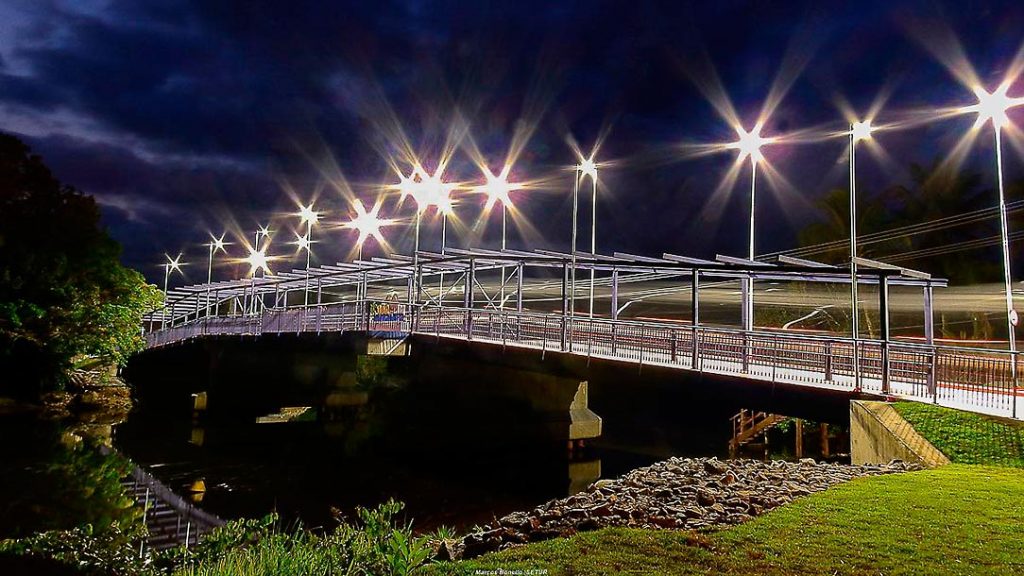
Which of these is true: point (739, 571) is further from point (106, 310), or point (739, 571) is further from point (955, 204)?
point (955, 204)

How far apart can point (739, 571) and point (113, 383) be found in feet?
170

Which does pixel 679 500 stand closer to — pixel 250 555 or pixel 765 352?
pixel 250 555

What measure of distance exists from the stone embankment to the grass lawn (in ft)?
1.96

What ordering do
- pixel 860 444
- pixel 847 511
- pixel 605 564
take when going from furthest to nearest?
pixel 860 444
pixel 847 511
pixel 605 564

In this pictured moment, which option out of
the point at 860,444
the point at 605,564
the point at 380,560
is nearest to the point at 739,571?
the point at 605,564

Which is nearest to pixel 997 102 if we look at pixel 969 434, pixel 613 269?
pixel 969 434

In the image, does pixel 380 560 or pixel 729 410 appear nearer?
pixel 380 560

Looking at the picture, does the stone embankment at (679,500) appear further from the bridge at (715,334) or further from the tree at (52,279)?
the tree at (52,279)

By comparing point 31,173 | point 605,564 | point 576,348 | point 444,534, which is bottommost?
point 605,564

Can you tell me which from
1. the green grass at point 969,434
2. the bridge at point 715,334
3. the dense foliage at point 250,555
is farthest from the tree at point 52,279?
the green grass at point 969,434

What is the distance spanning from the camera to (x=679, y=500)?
39.0ft

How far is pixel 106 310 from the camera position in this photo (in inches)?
1483

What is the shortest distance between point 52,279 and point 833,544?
3823 cm

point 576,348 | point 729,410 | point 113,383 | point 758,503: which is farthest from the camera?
point 113,383
